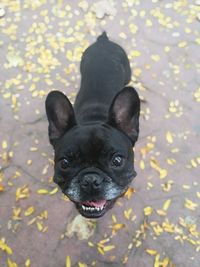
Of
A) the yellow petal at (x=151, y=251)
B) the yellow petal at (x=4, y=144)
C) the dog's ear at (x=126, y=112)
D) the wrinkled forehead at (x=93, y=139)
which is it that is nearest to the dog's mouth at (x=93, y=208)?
the wrinkled forehead at (x=93, y=139)

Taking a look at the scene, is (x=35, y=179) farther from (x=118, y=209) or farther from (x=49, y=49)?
(x=49, y=49)

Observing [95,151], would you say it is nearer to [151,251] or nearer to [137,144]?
[151,251]

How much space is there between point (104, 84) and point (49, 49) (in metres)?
1.77

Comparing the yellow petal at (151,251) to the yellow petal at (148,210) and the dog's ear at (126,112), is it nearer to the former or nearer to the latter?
the yellow petal at (148,210)

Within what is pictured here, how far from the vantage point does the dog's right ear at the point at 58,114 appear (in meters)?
3.62

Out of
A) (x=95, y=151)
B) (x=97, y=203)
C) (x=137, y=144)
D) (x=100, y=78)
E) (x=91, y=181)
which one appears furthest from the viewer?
(x=137, y=144)

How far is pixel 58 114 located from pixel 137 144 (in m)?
1.60

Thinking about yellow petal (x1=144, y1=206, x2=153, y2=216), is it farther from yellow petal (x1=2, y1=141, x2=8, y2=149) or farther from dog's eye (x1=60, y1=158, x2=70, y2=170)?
yellow petal (x1=2, y1=141, x2=8, y2=149)

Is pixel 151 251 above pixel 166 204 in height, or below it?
below

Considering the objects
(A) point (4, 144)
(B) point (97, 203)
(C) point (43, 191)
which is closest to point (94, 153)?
(B) point (97, 203)

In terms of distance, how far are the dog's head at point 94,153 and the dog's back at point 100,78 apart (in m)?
0.59

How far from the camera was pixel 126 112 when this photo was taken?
12.1 feet

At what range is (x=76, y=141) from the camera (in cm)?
347

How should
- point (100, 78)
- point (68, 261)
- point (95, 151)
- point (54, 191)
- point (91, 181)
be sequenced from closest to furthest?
1. point (91, 181)
2. point (95, 151)
3. point (68, 261)
4. point (100, 78)
5. point (54, 191)
